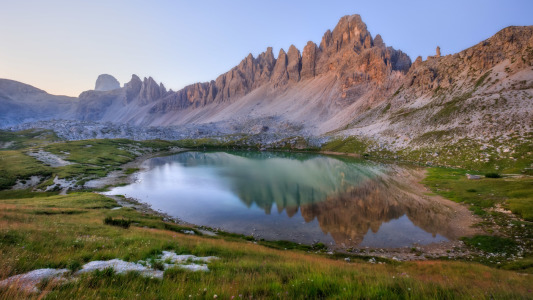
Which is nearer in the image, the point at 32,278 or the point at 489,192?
the point at 32,278

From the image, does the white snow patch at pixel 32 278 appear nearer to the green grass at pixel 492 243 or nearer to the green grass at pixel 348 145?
the green grass at pixel 492 243

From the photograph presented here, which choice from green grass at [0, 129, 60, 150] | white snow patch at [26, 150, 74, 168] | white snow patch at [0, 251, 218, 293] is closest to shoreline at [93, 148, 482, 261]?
white snow patch at [0, 251, 218, 293]

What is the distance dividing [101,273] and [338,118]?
20416 centimetres

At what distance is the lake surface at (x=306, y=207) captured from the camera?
31.0m

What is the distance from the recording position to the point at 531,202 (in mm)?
33406

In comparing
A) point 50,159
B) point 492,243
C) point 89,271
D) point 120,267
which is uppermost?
point 89,271

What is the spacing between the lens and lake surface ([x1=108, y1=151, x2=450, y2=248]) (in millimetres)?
31048

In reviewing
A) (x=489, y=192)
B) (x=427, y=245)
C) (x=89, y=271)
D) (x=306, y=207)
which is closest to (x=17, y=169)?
(x=306, y=207)

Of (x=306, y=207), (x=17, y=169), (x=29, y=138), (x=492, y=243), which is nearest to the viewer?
(x=492, y=243)

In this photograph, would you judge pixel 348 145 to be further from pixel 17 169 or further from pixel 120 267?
pixel 17 169

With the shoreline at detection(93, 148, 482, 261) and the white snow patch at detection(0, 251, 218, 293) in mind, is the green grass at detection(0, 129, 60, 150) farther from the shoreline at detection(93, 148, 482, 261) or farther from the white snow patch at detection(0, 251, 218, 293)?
the white snow patch at detection(0, 251, 218, 293)

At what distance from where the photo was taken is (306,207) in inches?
1638

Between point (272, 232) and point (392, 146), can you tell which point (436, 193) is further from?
point (392, 146)

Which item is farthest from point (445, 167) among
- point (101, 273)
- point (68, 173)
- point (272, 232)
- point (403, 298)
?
point (68, 173)
